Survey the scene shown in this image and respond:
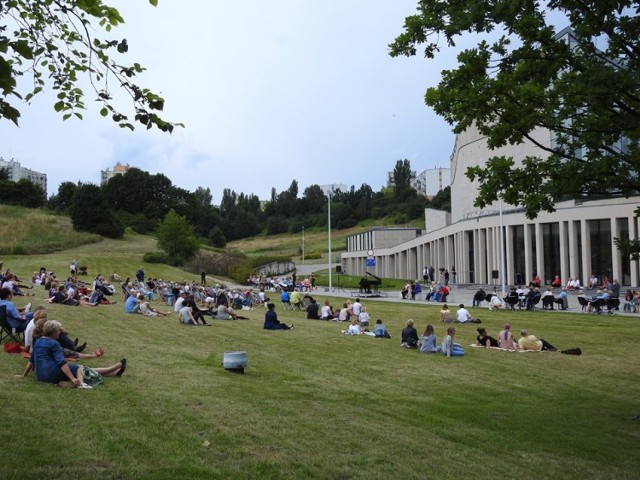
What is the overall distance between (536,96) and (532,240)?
4102cm

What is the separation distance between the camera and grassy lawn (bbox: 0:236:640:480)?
688cm

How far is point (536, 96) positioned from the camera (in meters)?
9.82

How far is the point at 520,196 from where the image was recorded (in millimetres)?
10359

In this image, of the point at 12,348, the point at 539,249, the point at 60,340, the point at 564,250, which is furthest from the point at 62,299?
the point at 539,249

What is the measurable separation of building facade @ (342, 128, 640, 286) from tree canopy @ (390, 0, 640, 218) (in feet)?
62.9

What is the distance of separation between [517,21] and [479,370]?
28.4ft

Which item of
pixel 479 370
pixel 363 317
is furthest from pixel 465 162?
pixel 479 370

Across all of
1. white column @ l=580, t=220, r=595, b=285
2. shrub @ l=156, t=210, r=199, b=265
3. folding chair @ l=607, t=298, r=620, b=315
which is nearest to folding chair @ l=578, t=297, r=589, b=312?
folding chair @ l=607, t=298, r=620, b=315

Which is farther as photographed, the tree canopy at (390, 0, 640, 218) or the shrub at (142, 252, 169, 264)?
the shrub at (142, 252, 169, 264)

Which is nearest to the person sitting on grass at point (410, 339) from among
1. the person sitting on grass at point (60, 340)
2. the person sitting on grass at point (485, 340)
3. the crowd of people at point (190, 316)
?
the crowd of people at point (190, 316)

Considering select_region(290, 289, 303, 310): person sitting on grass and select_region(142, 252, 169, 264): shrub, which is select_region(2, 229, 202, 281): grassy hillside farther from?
select_region(290, 289, 303, 310): person sitting on grass

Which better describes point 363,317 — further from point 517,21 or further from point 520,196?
point 517,21

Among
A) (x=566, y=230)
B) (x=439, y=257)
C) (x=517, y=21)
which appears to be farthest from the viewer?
(x=439, y=257)

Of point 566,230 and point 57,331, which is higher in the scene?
point 566,230
